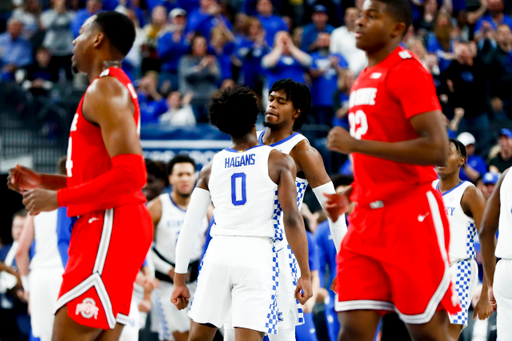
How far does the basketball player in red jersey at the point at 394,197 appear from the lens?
3.28 metres

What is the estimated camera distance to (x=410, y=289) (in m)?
3.33

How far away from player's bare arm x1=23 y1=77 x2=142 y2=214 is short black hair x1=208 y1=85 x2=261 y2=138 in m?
0.99

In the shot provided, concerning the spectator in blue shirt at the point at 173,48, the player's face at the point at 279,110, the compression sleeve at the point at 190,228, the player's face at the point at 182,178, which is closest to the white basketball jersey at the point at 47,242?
the player's face at the point at 182,178

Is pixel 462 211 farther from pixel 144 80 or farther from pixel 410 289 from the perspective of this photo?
pixel 144 80

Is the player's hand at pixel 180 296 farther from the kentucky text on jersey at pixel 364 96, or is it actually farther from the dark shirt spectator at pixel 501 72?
the dark shirt spectator at pixel 501 72

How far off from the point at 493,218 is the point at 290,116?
170 cm

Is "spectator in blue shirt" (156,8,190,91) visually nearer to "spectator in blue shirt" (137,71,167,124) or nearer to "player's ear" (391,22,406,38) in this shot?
"spectator in blue shirt" (137,71,167,124)

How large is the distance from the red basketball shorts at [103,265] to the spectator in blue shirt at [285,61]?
27.9 ft

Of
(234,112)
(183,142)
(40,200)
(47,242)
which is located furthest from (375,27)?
(183,142)

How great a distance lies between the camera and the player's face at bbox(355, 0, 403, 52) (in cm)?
347

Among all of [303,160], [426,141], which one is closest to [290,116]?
[303,160]

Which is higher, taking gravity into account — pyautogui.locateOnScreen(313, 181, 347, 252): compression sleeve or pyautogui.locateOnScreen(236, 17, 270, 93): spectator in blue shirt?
pyautogui.locateOnScreen(236, 17, 270, 93): spectator in blue shirt

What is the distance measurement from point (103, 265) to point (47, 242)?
324 centimetres

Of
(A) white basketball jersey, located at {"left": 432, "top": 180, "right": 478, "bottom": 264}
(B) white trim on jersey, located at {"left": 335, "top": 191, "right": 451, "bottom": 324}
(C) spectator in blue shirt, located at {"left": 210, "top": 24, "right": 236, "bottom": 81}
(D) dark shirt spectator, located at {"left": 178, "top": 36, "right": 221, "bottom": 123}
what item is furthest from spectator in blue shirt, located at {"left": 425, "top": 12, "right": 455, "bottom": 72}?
(B) white trim on jersey, located at {"left": 335, "top": 191, "right": 451, "bottom": 324}
